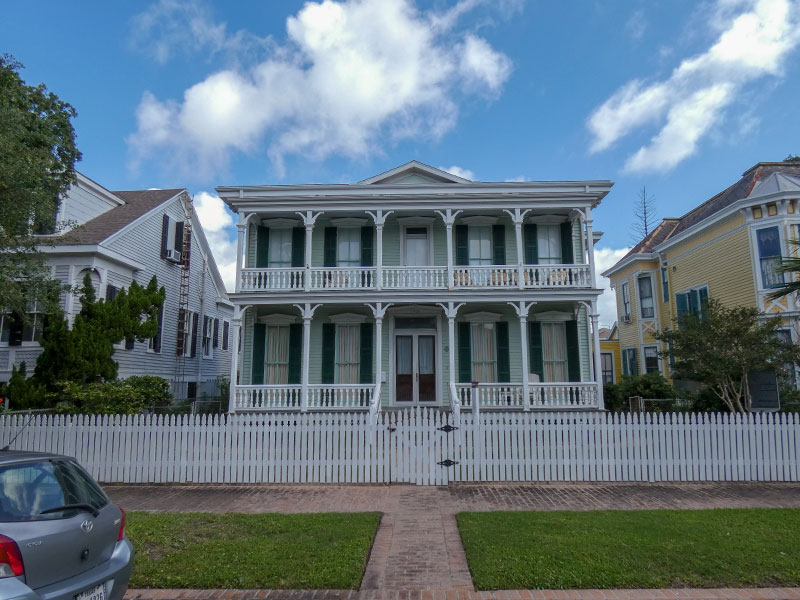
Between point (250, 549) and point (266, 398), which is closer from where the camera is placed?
point (250, 549)

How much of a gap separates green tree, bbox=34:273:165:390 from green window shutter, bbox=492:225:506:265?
1107cm

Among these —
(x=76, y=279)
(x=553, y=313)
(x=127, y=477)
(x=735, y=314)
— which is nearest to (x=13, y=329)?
(x=76, y=279)

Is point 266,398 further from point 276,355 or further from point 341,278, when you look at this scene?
point 341,278

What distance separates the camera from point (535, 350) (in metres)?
15.8

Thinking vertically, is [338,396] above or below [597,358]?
below

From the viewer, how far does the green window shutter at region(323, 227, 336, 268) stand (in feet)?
53.7

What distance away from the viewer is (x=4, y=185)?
355 inches

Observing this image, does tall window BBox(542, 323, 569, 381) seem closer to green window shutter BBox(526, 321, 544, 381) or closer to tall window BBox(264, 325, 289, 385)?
green window shutter BBox(526, 321, 544, 381)

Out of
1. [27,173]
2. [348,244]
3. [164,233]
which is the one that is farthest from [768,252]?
[164,233]

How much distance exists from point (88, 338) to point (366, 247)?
8510 millimetres

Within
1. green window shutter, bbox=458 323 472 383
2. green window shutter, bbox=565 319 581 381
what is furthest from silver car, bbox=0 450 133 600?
green window shutter, bbox=565 319 581 381

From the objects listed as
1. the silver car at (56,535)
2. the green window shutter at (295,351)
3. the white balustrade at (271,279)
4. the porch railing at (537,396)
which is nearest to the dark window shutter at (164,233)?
the white balustrade at (271,279)

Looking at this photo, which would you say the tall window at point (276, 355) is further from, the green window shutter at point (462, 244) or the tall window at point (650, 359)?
the tall window at point (650, 359)

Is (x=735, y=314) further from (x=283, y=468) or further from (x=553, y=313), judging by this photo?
(x=283, y=468)
